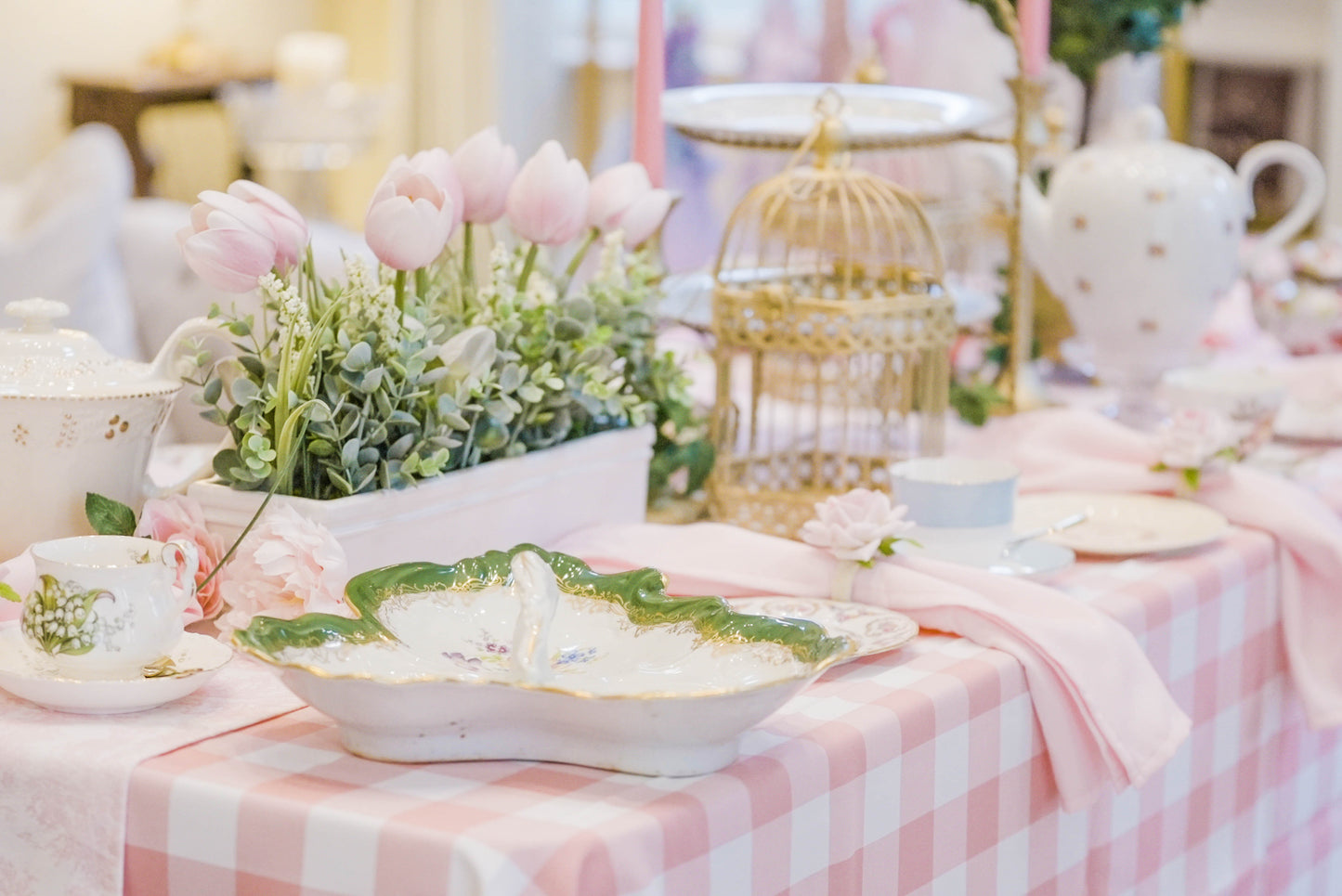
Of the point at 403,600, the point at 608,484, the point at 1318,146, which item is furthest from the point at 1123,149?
the point at 1318,146

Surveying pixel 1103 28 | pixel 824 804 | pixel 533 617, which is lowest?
pixel 824 804

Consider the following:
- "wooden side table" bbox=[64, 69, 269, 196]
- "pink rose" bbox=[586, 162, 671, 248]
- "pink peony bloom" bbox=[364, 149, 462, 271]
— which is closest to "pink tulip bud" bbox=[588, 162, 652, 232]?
"pink rose" bbox=[586, 162, 671, 248]

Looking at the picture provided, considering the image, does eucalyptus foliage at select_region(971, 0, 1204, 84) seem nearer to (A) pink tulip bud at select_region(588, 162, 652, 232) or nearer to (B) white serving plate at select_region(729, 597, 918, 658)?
(A) pink tulip bud at select_region(588, 162, 652, 232)

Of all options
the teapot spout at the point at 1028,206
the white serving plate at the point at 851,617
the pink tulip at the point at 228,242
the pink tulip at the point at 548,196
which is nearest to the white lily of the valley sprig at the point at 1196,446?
the teapot spout at the point at 1028,206

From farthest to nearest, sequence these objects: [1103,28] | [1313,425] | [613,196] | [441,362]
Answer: [1103,28] < [1313,425] < [613,196] < [441,362]

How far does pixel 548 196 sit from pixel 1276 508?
623 mm

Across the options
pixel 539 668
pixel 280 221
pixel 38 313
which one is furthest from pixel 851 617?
pixel 38 313

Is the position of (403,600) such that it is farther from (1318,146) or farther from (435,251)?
(1318,146)

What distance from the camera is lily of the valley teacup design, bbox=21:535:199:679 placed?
782mm

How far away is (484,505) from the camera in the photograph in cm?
104

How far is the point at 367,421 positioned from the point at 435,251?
0.11m

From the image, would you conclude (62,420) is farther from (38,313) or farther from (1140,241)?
(1140,241)

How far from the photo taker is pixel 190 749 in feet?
2.49

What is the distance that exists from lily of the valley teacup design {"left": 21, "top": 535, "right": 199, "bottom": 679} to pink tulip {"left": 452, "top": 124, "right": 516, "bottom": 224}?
0.35 meters
